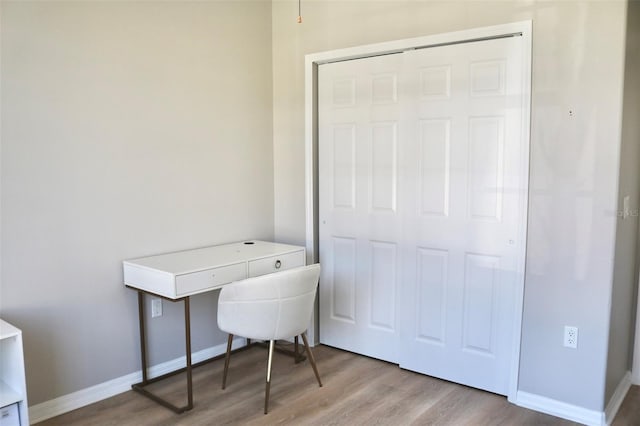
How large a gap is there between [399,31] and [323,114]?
0.78 m

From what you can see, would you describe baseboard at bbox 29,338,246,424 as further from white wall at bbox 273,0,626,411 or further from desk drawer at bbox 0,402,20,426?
white wall at bbox 273,0,626,411

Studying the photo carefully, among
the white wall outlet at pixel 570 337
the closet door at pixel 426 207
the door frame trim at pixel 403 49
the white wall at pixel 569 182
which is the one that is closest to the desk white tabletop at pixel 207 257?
the door frame trim at pixel 403 49

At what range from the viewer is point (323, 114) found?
357cm

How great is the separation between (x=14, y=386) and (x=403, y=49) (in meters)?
2.75

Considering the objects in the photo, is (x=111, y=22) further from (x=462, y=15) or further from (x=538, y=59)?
(x=538, y=59)

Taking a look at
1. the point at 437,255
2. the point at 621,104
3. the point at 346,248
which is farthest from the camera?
the point at 346,248

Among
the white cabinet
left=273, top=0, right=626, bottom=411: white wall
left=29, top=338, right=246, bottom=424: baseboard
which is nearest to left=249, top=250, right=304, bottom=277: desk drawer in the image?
left=29, top=338, right=246, bottom=424: baseboard

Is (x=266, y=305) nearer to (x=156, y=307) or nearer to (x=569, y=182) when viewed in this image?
(x=156, y=307)

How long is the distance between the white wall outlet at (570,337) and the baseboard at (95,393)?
2.25m

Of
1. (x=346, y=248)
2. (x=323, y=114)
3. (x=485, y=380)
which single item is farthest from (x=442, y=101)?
(x=485, y=380)

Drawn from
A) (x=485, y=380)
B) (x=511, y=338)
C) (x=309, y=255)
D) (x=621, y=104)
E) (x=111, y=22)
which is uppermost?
(x=111, y=22)

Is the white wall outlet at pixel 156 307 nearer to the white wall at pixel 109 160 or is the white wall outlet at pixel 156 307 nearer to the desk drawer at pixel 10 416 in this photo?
the white wall at pixel 109 160

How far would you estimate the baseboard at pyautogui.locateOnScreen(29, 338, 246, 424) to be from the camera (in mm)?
2571

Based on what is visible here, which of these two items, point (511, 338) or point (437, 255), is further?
point (437, 255)
